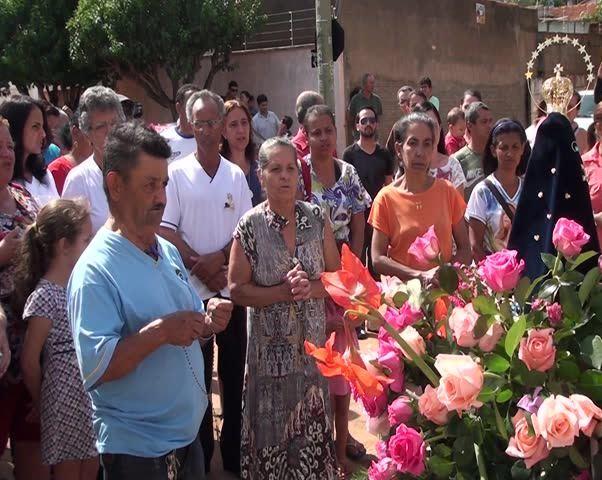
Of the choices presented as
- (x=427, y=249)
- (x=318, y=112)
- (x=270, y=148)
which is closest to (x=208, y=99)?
(x=318, y=112)

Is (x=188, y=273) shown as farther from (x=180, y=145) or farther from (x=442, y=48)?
(x=442, y=48)

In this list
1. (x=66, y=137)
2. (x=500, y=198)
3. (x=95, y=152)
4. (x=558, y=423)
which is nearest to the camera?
(x=558, y=423)

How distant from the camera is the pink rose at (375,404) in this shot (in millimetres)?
2088

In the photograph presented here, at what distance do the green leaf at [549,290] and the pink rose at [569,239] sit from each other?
2.9 inches

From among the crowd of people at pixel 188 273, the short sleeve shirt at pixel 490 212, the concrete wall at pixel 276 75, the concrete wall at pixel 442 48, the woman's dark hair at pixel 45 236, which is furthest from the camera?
the concrete wall at pixel 276 75

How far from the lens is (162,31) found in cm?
1938

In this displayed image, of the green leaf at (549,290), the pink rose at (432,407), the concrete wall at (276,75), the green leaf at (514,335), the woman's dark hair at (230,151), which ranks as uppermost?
the concrete wall at (276,75)

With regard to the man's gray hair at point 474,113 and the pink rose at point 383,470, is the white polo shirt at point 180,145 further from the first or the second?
the pink rose at point 383,470

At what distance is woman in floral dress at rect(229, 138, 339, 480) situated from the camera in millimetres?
4012

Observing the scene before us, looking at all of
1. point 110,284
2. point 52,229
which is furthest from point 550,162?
point 52,229

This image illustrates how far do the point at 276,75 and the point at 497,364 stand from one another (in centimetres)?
1915

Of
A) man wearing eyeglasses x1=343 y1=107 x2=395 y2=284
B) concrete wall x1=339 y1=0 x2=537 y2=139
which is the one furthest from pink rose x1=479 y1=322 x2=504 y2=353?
concrete wall x1=339 y1=0 x2=537 y2=139

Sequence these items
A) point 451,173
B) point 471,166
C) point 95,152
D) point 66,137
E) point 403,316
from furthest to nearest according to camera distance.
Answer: point 66,137
point 471,166
point 451,173
point 95,152
point 403,316

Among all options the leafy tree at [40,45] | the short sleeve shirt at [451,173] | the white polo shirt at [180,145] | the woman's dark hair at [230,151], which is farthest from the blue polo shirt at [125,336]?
the leafy tree at [40,45]
